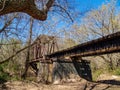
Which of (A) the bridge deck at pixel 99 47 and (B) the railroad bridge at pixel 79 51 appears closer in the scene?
(A) the bridge deck at pixel 99 47

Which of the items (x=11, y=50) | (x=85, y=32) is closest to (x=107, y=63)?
(x=85, y=32)

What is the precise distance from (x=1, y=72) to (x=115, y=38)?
10.6m

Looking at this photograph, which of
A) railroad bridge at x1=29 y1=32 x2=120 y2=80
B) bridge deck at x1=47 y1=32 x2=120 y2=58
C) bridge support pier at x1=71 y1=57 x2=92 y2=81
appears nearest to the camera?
bridge deck at x1=47 y1=32 x2=120 y2=58

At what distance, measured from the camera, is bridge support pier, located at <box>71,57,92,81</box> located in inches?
933

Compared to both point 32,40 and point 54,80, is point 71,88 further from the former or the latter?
point 32,40

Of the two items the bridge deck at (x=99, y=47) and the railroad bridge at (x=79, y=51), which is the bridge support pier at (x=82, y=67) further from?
the bridge deck at (x=99, y=47)

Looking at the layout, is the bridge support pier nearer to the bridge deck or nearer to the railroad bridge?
the railroad bridge

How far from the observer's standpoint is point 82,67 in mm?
24891

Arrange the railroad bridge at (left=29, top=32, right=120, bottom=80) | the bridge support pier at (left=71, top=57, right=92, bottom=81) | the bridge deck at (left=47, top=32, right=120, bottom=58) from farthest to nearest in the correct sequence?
the bridge support pier at (left=71, top=57, right=92, bottom=81) → the railroad bridge at (left=29, top=32, right=120, bottom=80) → the bridge deck at (left=47, top=32, right=120, bottom=58)

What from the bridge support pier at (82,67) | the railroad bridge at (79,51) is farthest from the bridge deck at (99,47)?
the bridge support pier at (82,67)

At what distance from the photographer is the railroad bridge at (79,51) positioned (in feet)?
56.4

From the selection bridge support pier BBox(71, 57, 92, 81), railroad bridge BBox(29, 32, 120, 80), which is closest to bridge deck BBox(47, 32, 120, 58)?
railroad bridge BBox(29, 32, 120, 80)

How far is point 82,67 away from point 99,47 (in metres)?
6.53

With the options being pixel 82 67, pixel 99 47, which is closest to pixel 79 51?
pixel 82 67
